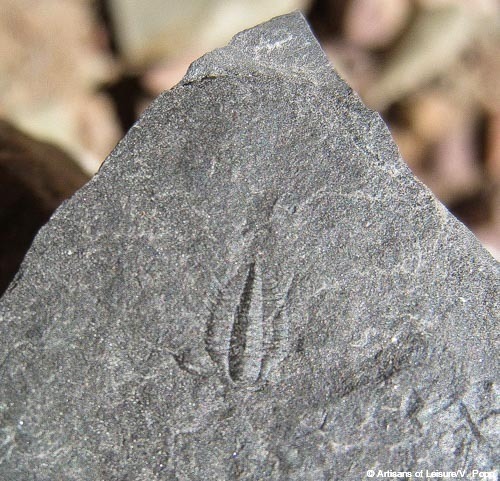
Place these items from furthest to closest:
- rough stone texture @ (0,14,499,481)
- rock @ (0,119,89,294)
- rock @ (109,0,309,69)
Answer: rock @ (109,0,309,69) → rock @ (0,119,89,294) → rough stone texture @ (0,14,499,481)

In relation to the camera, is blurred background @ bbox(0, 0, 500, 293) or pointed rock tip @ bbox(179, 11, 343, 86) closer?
pointed rock tip @ bbox(179, 11, 343, 86)

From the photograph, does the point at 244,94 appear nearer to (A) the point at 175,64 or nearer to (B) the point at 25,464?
(B) the point at 25,464

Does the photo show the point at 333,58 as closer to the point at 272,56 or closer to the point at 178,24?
the point at 178,24

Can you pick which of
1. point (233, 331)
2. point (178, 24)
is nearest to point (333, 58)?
point (178, 24)

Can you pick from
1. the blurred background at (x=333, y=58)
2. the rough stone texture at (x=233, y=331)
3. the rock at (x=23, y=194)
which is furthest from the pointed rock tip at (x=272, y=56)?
the blurred background at (x=333, y=58)

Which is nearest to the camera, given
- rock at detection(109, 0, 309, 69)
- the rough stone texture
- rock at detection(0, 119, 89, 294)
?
the rough stone texture

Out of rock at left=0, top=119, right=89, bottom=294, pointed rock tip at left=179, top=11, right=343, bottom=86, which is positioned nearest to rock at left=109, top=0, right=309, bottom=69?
rock at left=0, top=119, right=89, bottom=294

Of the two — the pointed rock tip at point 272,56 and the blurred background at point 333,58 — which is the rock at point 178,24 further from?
the pointed rock tip at point 272,56

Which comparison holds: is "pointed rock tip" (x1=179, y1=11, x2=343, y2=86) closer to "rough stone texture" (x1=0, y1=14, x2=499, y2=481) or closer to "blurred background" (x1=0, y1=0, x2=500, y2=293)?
"rough stone texture" (x1=0, y1=14, x2=499, y2=481)
